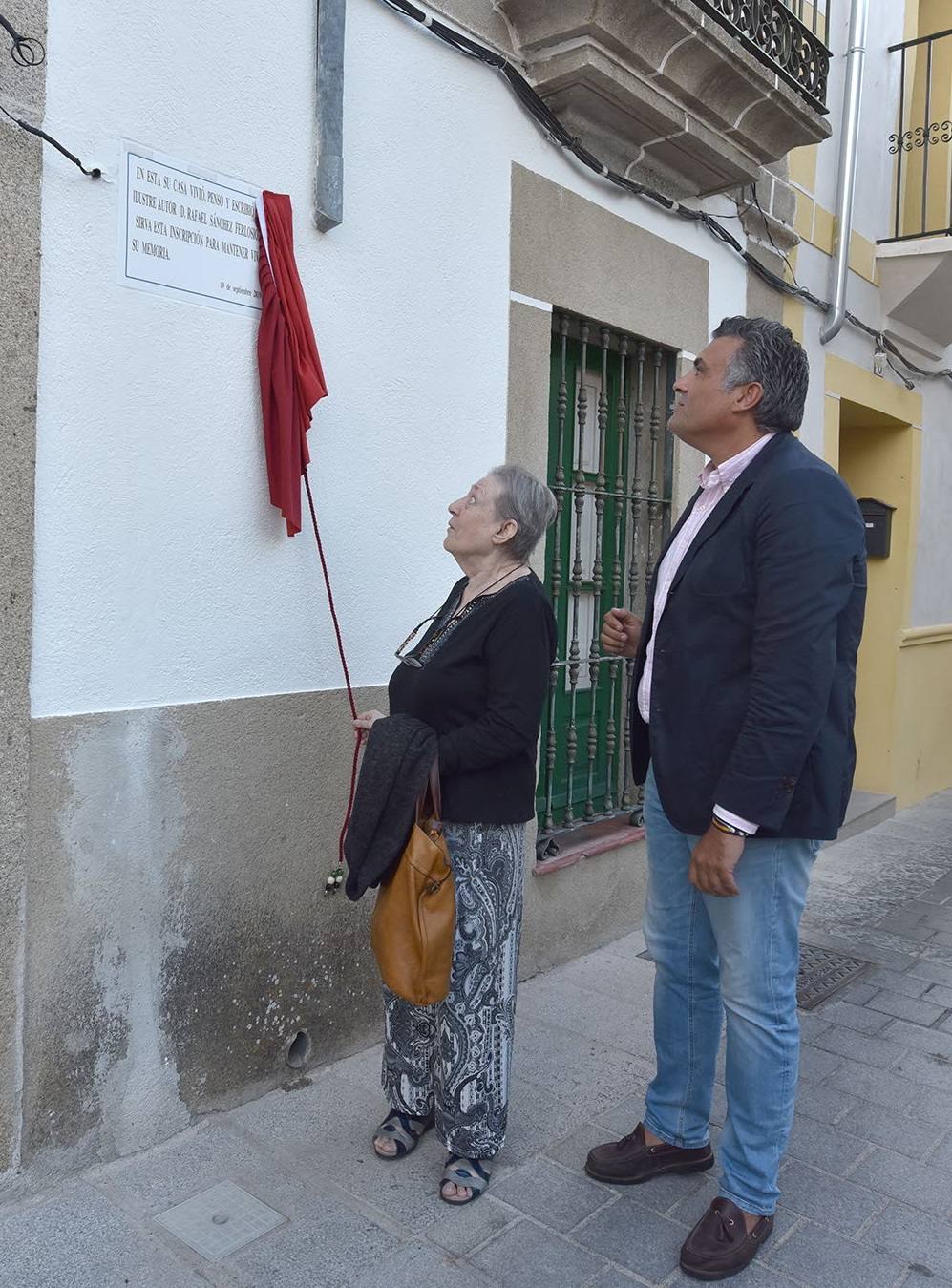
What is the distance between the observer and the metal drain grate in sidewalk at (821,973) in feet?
13.5

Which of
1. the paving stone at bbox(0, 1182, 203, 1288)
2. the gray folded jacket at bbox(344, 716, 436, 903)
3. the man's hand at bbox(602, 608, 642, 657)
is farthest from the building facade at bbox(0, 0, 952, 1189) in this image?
the man's hand at bbox(602, 608, 642, 657)

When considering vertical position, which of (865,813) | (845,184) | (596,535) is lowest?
(865,813)

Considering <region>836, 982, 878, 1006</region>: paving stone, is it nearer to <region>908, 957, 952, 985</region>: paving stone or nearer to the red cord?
<region>908, 957, 952, 985</region>: paving stone

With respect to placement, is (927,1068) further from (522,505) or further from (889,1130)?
(522,505)

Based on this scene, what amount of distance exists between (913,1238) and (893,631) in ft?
17.2

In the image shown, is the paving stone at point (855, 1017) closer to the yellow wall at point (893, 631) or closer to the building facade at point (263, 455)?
the building facade at point (263, 455)

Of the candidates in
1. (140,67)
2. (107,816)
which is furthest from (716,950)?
(140,67)

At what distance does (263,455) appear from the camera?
2.99m

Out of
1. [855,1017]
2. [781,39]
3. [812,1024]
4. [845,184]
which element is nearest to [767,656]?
[812,1024]

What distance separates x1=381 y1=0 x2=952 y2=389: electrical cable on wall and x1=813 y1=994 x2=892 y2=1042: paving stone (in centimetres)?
331

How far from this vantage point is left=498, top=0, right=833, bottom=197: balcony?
12.6ft

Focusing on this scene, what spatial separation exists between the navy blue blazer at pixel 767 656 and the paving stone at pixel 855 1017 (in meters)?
1.81

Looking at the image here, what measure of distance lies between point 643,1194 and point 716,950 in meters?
0.64

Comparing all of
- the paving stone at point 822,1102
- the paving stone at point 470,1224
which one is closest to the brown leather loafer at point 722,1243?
the paving stone at point 470,1224
